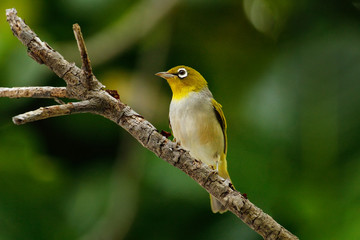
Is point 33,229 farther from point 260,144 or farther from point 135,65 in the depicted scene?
point 260,144

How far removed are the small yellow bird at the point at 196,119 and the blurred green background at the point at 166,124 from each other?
0.41 meters

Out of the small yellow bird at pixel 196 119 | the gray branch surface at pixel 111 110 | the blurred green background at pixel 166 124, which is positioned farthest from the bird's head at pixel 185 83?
the blurred green background at pixel 166 124

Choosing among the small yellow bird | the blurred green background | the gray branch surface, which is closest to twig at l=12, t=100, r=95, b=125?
the gray branch surface

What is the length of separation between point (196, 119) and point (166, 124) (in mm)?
569

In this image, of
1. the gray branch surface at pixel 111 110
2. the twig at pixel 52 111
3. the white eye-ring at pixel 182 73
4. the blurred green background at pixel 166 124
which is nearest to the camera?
the twig at pixel 52 111

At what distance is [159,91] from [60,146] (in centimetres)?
45

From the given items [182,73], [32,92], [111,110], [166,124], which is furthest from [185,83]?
[166,124]

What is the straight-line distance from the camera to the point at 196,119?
105 centimetres

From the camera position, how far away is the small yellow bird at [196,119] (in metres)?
1.02

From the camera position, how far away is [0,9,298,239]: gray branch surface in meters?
0.75

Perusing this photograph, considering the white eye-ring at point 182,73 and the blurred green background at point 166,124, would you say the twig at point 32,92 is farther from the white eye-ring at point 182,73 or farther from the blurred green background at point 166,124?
the blurred green background at point 166,124

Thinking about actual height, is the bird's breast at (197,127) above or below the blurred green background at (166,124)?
above

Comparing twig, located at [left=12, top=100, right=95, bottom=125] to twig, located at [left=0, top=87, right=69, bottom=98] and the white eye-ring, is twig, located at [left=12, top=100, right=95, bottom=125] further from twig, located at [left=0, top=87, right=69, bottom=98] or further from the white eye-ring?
the white eye-ring

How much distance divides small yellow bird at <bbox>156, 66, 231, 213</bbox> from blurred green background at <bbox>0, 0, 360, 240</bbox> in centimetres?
41
